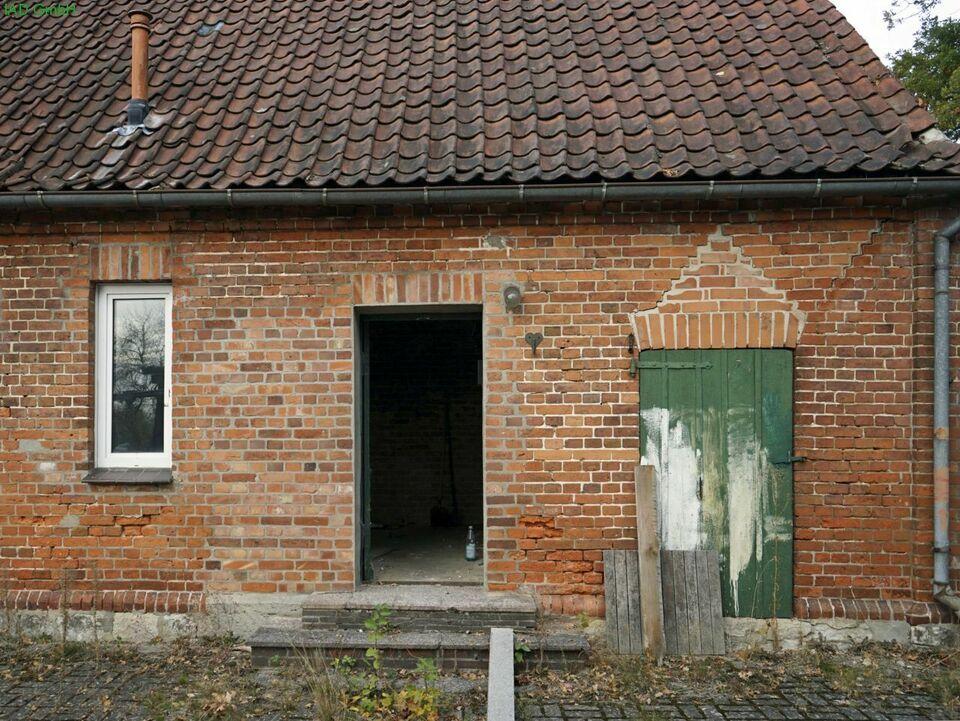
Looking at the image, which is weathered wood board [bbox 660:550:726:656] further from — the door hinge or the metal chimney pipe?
the metal chimney pipe

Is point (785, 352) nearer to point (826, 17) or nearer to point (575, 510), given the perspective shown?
point (575, 510)

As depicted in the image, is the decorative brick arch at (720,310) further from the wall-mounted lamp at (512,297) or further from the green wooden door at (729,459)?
the wall-mounted lamp at (512,297)

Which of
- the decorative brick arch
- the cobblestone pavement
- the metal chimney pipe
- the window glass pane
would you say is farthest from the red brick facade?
the metal chimney pipe

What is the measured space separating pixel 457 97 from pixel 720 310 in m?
2.86

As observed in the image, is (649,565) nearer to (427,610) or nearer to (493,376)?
(427,610)

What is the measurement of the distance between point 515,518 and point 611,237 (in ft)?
7.39

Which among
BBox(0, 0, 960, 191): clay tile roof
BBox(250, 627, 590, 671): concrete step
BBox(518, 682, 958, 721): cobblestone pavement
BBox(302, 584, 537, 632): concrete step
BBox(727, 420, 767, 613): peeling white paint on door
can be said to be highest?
BBox(0, 0, 960, 191): clay tile roof

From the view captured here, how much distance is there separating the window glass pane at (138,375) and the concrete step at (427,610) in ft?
6.15

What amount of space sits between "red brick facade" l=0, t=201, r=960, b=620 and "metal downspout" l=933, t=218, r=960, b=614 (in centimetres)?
9

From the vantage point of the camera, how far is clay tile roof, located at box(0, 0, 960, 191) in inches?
219

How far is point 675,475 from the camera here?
18.5ft

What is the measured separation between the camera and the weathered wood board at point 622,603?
17.9 feet

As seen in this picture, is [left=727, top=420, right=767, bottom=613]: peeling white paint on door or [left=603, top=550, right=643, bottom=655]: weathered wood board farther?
[left=727, top=420, right=767, bottom=613]: peeling white paint on door

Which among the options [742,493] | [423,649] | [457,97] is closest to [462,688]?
[423,649]
